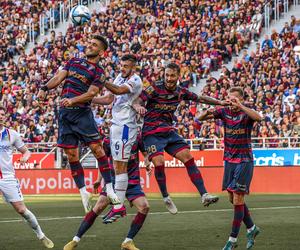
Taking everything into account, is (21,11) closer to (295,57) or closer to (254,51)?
(254,51)

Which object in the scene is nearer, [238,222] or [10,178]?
[238,222]

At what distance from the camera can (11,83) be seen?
45875 millimetres

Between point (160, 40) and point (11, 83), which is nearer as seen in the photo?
point (160, 40)

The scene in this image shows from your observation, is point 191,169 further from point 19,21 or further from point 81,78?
point 19,21

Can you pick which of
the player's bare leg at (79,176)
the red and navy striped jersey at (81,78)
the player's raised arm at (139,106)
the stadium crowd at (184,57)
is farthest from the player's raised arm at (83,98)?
the stadium crowd at (184,57)

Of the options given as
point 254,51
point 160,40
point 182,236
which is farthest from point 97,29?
point 182,236

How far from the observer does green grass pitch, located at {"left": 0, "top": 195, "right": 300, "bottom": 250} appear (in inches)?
604

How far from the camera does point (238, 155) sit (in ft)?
48.9

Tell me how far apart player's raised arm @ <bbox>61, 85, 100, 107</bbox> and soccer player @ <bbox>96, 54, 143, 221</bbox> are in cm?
55

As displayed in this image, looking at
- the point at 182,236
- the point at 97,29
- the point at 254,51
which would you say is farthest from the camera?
the point at 97,29

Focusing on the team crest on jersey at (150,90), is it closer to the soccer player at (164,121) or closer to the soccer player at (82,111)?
the soccer player at (164,121)

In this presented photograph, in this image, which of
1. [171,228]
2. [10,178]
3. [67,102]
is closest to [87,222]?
[67,102]

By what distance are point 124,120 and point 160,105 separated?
809 mm

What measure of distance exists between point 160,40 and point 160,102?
1053 inches
